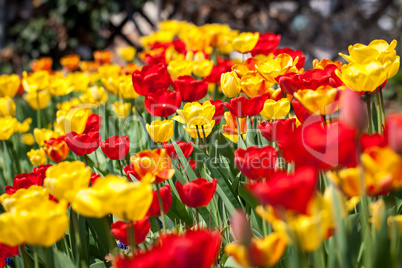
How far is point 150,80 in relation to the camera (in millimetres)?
1683

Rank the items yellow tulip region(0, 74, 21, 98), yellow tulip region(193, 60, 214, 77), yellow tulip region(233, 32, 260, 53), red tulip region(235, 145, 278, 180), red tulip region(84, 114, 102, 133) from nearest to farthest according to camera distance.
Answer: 1. red tulip region(235, 145, 278, 180)
2. red tulip region(84, 114, 102, 133)
3. yellow tulip region(193, 60, 214, 77)
4. yellow tulip region(233, 32, 260, 53)
5. yellow tulip region(0, 74, 21, 98)

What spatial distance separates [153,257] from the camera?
0.66 meters

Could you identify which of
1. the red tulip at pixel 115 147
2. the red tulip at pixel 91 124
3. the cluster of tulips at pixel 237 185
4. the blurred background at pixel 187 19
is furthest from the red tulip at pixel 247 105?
the blurred background at pixel 187 19

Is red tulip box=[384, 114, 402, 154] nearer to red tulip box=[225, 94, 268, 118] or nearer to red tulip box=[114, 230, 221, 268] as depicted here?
red tulip box=[114, 230, 221, 268]

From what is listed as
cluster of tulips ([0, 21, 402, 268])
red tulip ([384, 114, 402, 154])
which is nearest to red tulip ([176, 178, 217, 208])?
cluster of tulips ([0, 21, 402, 268])

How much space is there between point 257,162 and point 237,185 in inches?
14.4

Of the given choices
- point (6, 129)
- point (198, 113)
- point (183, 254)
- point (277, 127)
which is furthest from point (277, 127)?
point (6, 129)

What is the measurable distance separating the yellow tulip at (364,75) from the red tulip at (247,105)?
0.27m

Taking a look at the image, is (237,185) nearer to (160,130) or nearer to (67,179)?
(160,130)

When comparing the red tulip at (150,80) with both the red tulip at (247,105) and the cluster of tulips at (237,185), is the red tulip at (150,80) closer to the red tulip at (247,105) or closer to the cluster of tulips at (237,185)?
the cluster of tulips at (237,185)

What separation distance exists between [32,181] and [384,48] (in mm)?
1019

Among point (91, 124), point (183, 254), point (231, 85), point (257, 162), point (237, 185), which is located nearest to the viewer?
point (183, 254)

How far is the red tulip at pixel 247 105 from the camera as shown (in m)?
1.37

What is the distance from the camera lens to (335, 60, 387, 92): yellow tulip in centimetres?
115
